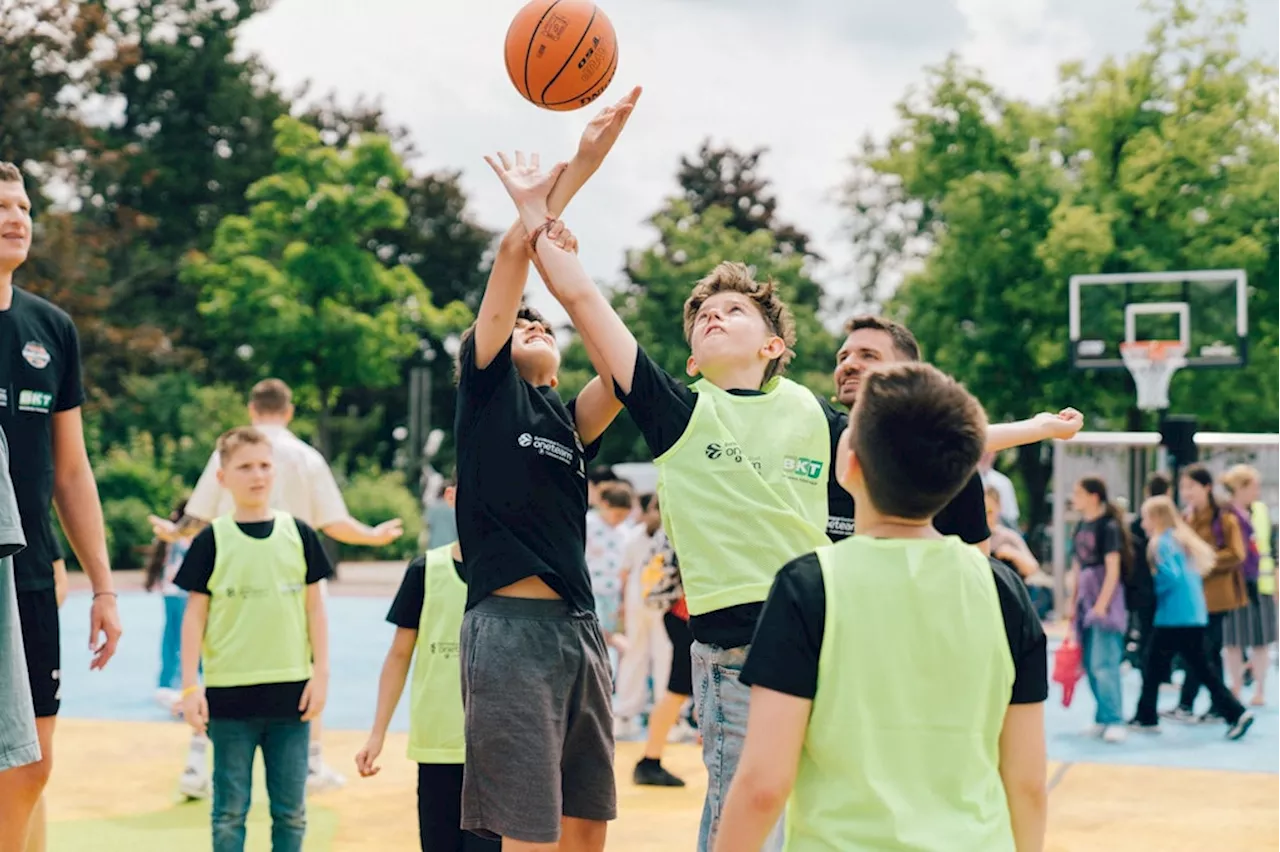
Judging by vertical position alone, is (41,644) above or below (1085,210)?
below

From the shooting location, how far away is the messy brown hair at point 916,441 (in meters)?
2.66

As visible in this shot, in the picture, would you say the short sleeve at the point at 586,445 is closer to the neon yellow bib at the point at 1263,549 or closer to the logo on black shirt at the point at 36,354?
the logo on black shirt at the point at 36,354

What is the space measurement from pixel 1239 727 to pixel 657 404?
29.0 ft

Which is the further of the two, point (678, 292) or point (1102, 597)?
point (678, 292)

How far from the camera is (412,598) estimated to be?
550 centimetres

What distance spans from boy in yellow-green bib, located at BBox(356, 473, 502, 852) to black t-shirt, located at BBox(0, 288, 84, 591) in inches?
49.3

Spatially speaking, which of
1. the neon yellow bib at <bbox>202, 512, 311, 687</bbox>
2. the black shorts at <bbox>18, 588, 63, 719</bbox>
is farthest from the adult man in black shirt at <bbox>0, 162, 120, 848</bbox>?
the neon yellow bib at <bbox>202, 512, 311, 687</bbox>

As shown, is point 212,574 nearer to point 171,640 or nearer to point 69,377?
point 69,377

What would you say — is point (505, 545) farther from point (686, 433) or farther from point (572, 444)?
point (686, 433)

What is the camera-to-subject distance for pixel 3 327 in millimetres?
4609

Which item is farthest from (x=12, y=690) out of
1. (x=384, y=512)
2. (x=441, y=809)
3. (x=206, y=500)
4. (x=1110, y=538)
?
(x=384, y=512)

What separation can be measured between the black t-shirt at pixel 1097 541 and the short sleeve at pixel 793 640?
31.7 ft

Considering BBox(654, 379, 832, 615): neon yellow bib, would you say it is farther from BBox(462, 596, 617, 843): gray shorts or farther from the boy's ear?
BBox(462, 596, 617, 843): gray shorts

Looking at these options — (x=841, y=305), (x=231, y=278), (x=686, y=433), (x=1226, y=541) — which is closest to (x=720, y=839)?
(x=686, y=433)
